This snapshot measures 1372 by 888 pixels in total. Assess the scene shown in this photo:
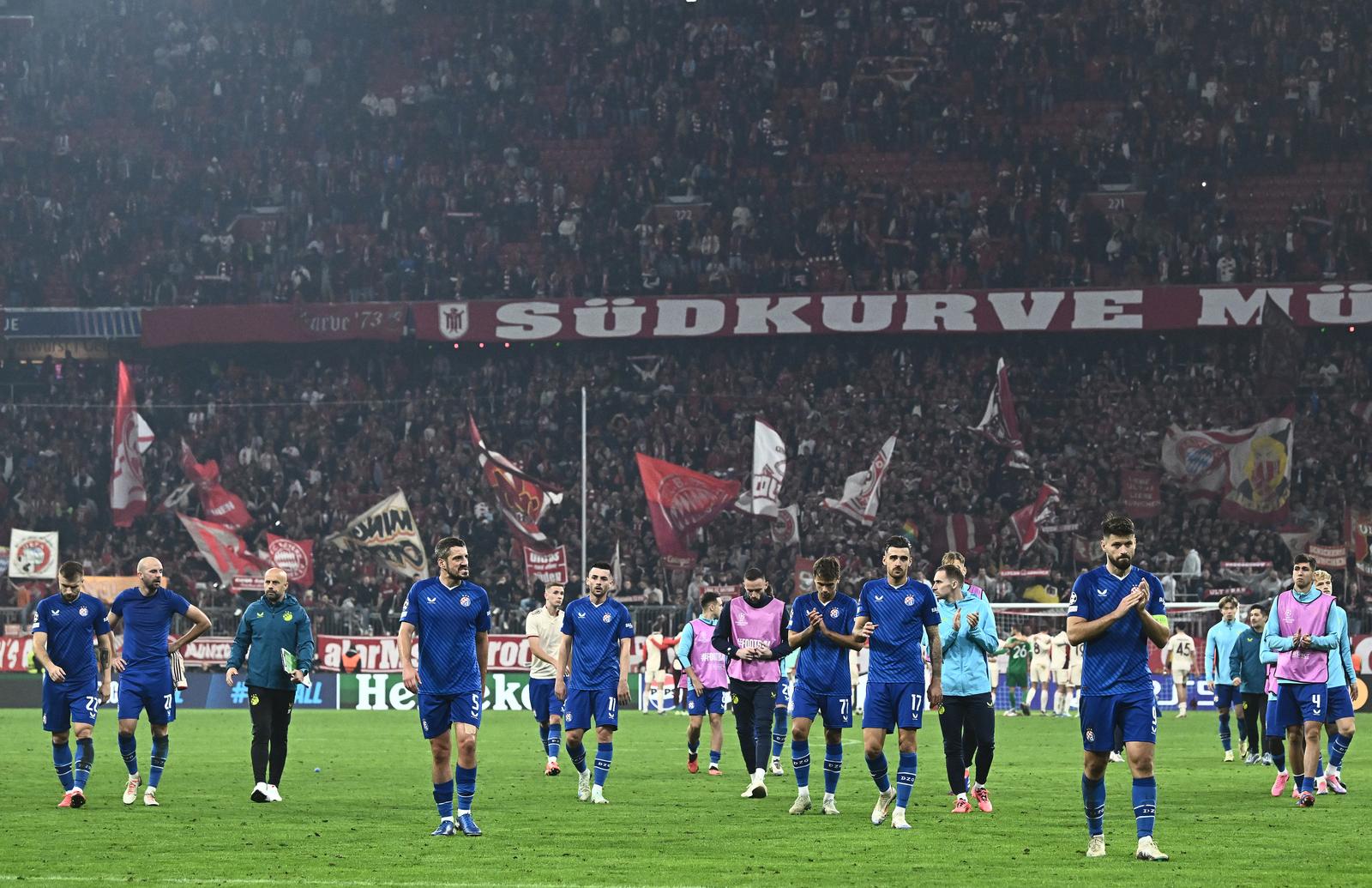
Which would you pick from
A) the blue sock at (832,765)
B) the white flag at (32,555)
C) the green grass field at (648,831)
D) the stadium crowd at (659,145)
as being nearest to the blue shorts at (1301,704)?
the green grass field at (648,831)

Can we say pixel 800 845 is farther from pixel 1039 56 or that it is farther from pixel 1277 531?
pixel 1039 56

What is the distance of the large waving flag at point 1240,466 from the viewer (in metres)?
46.0

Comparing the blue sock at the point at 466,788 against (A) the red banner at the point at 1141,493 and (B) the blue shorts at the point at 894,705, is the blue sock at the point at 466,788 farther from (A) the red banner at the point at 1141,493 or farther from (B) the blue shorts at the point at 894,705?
(A) the red banner at the point at 1141,493

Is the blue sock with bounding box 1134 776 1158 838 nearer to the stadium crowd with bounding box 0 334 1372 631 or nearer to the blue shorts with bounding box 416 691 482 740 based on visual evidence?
the blue shorts with bounding box 416 691 482 740

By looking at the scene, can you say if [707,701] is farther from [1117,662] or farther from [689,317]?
[689,317]

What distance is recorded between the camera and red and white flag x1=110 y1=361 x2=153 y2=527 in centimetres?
4772

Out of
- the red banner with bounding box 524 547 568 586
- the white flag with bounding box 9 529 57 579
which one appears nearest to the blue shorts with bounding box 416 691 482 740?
the red banner with bounding box 524 547 568 586

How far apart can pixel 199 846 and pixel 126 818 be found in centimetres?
269

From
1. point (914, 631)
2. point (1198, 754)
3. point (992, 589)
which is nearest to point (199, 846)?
point (914, 631)

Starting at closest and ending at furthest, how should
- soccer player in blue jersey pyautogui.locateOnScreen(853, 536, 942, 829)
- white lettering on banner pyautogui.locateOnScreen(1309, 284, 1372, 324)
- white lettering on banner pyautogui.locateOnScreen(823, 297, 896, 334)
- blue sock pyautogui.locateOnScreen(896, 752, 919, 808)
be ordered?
blue sock pyautogui.locateOnScreen(896, 752, 919, 808), soccer player in blue jersey pyautogui.locateOnScreen(853, 536, 942, 829), white lettering on banner pyautogui.locateOnScreen(1309, 284, 1372, 324), white lettering on banner pyautogui.locateOnScreen(823, 297, 896, 334)

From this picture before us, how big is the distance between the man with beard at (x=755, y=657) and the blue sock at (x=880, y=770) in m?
2.21

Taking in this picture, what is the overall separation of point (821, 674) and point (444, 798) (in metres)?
4.03

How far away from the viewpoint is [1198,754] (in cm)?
2723

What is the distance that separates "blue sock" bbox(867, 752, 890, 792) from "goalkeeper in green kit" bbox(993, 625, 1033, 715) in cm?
2274
